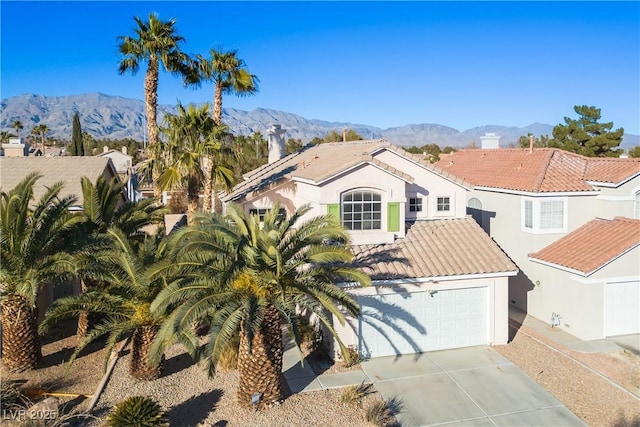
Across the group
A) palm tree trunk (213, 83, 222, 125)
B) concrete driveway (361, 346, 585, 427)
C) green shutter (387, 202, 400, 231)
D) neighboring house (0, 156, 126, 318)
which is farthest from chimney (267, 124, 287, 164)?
concrete driveway (361, 346, 585, 427)

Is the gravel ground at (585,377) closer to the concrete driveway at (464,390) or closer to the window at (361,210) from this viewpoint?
the concrete driveway at (464,390)

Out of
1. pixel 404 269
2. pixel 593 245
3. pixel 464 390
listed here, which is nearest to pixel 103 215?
pixel 404 269

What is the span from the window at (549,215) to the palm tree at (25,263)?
1689 centimetres

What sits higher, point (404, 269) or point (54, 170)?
point (54, 170)

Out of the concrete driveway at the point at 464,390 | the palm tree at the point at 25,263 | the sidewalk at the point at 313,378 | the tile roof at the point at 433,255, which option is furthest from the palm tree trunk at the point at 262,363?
the palm tree at the point at 25,263

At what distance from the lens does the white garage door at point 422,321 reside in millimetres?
16297

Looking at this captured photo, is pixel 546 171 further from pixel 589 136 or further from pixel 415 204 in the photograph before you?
pixel 589 136

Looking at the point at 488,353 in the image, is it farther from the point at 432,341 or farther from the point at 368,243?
the point at 368,243

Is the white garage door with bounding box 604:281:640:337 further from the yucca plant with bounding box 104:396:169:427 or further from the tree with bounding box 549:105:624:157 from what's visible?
the tree with bounding box 549:105:624:157

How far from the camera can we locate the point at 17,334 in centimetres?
1466

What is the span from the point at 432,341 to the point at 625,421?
5.78 meters

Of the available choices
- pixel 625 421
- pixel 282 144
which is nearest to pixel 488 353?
pixel 625 421

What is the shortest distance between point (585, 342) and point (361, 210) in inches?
348

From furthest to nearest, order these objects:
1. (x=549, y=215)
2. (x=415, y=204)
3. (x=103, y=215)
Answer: (x=549, y=215)
(x=415, y=204)
(x=103, y=215)
